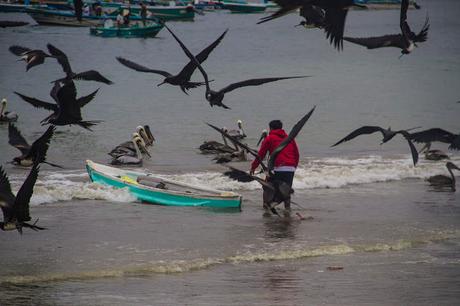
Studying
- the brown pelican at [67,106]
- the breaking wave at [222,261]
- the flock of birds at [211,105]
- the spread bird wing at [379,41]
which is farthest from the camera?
the brown pelican at [67,106]

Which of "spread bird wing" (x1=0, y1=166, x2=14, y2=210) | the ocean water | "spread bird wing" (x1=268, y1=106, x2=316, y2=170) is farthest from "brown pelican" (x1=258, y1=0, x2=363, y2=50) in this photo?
"spread bird wing" (x1=0, y1=166, x2=14, y2=210)

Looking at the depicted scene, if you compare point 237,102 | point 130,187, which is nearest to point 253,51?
point 237,102

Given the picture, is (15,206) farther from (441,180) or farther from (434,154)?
(434,154)

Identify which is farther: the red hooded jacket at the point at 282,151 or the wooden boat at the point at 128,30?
the wooden boat at the point at 128,30

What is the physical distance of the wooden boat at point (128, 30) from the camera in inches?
2680

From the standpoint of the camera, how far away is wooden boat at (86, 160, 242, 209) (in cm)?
1822

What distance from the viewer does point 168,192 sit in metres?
18.6

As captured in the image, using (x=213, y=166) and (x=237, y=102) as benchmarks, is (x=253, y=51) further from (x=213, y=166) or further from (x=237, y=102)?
(x=213, y=166)

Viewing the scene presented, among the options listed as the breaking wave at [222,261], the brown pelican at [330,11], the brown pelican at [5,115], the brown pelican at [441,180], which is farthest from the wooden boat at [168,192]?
the brown pelican at [5,115]

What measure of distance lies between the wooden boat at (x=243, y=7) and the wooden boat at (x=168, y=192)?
89.8 metres

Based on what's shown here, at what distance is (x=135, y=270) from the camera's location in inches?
526

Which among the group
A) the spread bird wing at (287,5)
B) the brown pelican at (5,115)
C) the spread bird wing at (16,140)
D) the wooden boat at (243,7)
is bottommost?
the wooden boat at (243,7)

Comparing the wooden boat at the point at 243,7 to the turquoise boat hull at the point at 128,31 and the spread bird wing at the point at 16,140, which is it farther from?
the spread bird wing at the point at 16,140

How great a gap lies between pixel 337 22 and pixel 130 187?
10767mm
